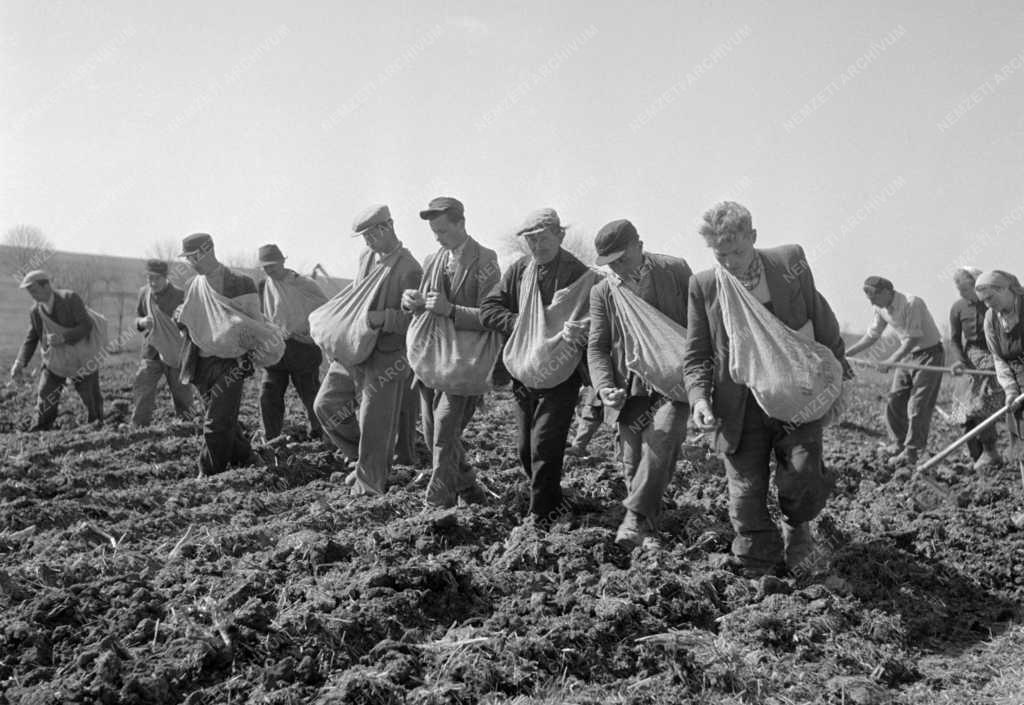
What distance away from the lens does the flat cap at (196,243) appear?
7.55 m

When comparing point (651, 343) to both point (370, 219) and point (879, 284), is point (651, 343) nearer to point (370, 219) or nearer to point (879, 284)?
point (370, 219)

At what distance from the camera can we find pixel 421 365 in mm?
5930

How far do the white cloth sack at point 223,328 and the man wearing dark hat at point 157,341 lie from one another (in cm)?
252

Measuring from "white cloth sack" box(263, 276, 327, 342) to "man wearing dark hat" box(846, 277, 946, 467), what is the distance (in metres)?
5.01

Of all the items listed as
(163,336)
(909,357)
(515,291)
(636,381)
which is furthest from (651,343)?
(163,336)

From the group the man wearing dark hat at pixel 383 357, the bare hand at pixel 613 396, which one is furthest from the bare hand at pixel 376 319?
the bare hand at pixel 613 396

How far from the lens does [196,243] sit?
7.55 metres

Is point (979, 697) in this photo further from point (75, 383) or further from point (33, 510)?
point (75, 383)

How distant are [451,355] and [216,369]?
8.20 ft

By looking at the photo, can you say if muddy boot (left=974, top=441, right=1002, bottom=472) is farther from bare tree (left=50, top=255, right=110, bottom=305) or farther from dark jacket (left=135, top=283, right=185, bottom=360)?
bare tree (left=50, top=255, right=110, bottom=305)

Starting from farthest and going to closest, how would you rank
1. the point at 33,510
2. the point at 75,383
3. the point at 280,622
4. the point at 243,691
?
1. the point at 75,383
2. the point at 33,510
3. the point at 280,622
4. the point at 243,691

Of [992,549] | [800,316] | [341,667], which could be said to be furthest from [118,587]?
[992,549]

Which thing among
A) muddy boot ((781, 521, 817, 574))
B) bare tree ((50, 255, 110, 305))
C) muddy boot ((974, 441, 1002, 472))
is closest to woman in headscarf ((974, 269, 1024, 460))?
muddy boot ((974, 441, 1002, 472))

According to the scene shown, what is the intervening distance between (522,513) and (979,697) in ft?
8.28
